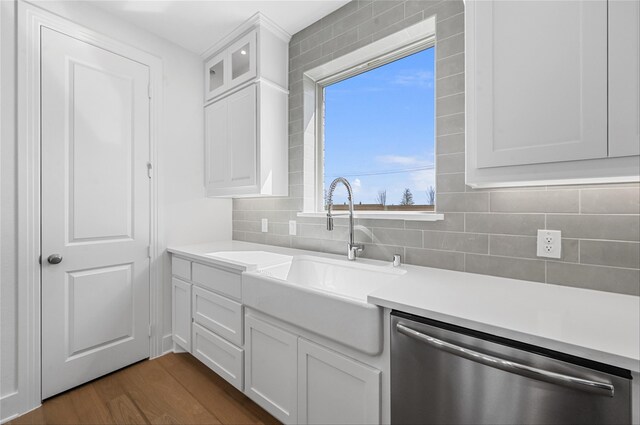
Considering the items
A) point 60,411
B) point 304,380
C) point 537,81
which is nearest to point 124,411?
point 60,411

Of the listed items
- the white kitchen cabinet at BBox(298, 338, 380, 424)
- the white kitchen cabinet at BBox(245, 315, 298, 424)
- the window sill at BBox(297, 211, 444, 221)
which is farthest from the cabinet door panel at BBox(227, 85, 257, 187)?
the white kitchen cabinet at BBox(298, 338, 380, 424)

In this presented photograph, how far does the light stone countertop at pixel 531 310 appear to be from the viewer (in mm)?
721

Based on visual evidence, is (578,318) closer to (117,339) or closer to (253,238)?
(253,238)

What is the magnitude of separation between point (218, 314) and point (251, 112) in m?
1.41

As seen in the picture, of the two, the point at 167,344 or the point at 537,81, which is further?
the point at 167,344

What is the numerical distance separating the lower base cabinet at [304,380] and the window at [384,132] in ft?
3.41

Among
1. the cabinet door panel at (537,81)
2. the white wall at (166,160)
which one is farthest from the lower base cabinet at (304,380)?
the white wall at (166,160)

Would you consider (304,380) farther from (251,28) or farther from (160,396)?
(251,28)

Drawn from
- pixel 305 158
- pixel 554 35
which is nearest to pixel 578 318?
pixel 554 35

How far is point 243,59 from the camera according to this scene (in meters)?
2.21

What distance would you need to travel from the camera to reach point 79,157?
6.14 feet

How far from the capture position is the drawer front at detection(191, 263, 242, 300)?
1.68 m

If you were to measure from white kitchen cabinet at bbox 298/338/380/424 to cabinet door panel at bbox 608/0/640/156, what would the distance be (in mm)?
1073

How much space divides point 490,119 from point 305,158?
1.36 m
